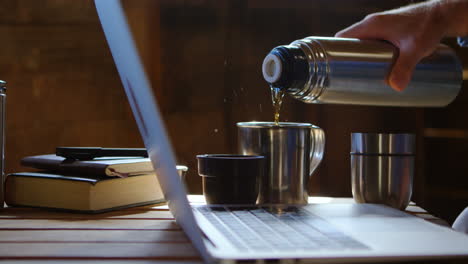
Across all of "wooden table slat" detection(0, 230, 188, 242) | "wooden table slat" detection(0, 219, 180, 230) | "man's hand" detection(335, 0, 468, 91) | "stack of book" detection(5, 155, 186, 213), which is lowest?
"wooden table slat" detection(0, 219, 180, 230)

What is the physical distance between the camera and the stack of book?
0.82 meters

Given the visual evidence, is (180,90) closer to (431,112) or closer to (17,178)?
(431,112)

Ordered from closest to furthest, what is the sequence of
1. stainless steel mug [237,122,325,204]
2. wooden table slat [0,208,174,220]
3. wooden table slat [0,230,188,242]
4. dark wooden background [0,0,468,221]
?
wooden table slat [0,230,188,242]
wooden table slat [0,208,174,220]
stainless steel mug [237,122,325,204]
dark wooden background [0,0,468,221]

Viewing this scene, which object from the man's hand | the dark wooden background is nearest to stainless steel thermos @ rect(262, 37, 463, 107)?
the man's hand

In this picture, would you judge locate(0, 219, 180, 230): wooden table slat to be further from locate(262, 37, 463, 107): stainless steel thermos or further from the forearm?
the forearm

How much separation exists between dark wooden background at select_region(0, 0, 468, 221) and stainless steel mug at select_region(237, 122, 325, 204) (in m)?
1.19

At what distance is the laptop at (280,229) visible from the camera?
52 cm

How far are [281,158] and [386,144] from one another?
181 mm

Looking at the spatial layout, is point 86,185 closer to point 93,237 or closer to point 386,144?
point 93,237

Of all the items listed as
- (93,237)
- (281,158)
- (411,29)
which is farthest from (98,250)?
(411,29)

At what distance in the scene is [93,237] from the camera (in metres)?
0.64

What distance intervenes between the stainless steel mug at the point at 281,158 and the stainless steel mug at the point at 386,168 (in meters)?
0.10

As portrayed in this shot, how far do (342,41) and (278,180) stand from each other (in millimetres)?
264

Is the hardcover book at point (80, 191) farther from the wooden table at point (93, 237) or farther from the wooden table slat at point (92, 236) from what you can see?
the wooden table slat at point (92, 236)
